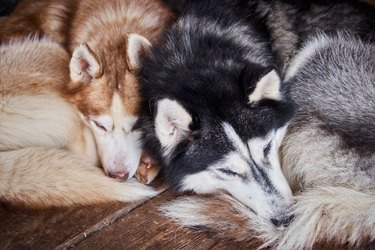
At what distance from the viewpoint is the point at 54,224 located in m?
2.32

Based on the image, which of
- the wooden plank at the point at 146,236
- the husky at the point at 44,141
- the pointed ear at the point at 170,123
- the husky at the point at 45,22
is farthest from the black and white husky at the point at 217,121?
the husky at the point at 45,22

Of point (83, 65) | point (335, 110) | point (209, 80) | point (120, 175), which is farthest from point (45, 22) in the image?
point (335, 110)

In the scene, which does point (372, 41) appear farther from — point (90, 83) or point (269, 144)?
point (90, 83)

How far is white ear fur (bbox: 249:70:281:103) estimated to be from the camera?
2.15 meters

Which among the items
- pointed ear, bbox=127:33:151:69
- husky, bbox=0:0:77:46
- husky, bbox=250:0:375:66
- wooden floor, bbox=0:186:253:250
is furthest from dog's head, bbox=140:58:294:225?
husky, bbox=0:0:77:46

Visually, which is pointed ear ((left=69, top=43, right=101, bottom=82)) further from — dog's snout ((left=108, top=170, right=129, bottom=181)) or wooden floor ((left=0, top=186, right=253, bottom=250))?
wooden floor ((left=0, top=186, right=253, bottom=250))

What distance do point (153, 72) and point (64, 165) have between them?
687mm

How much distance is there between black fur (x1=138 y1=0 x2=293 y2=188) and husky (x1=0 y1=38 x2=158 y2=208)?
37cm

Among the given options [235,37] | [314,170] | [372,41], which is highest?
[372,41]

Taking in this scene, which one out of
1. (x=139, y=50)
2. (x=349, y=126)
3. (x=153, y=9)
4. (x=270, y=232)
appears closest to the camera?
(x=270, y=232)

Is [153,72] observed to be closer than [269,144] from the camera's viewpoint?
No

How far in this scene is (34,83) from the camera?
2715mm

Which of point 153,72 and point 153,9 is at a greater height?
point 153,9

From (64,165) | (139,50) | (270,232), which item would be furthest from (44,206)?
(270,232)
